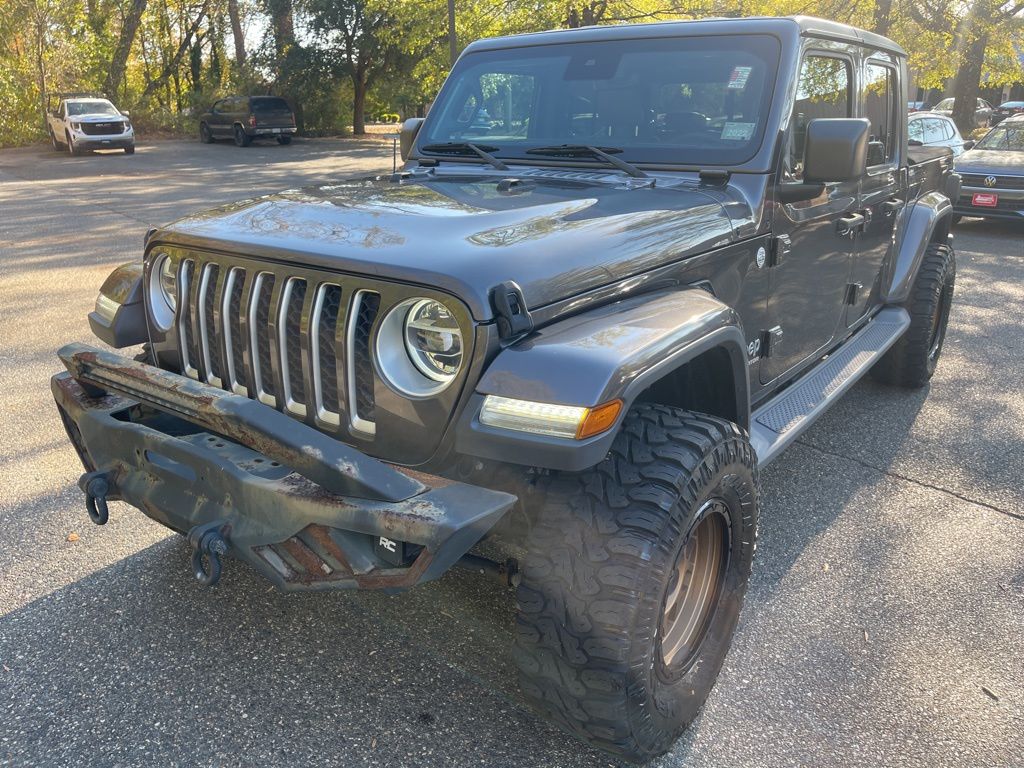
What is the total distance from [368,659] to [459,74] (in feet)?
8.56

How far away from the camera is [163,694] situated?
99.0 inches

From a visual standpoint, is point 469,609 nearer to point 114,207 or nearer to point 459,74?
point 459,74

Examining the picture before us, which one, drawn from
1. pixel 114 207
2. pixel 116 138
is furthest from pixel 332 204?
pixel 116 138

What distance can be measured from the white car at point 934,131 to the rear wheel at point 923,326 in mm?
5655

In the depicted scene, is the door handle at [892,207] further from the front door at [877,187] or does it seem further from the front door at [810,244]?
the front door at [810,244]

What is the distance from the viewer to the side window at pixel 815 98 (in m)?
3.22

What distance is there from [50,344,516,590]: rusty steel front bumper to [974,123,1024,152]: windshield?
40.1ft

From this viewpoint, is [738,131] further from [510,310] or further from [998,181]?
[998,181]

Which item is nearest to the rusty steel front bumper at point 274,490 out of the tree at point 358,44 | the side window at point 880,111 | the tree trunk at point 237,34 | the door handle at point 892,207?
the side window at point 880,111

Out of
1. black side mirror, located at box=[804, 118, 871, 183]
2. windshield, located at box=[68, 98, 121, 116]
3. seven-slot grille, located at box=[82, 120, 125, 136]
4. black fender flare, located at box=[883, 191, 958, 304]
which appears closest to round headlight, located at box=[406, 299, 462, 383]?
black side mirror, located at box=[804, 118, 871, 183]

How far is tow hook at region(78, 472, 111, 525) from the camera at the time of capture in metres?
2.39

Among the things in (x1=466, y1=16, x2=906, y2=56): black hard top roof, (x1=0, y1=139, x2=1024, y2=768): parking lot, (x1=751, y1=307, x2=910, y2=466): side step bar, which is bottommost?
(x1=0, y1=139, x2=1024, y2=768): parking lot

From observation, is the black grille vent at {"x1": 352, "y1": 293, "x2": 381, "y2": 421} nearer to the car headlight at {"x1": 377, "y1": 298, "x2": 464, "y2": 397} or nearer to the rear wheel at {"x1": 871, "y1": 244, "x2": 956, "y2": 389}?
the car headlight at {"x1": 377, "y1": 298, "x2": 464, "y2": 397}

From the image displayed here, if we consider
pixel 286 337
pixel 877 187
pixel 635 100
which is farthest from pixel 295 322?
pixel 877 187
